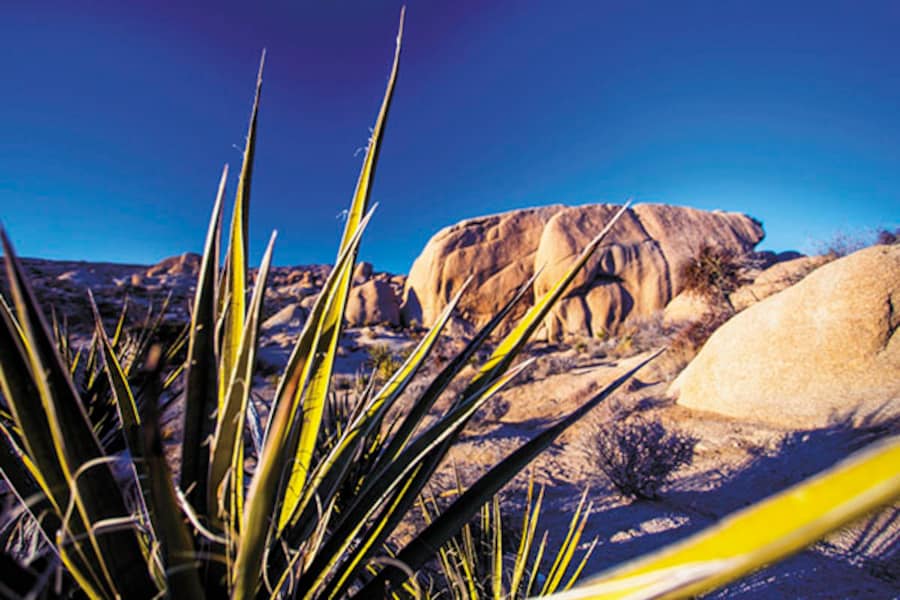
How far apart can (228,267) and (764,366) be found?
6952mm

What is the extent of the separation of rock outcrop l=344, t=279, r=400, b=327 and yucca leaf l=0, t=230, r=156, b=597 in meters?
20.2

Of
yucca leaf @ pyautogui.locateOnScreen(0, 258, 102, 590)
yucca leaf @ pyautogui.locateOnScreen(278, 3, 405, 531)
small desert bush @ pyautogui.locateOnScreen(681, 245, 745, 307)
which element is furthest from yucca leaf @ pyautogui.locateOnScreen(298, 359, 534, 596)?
small desert bush @ pyautogui.locateOnScreen(681, 245, 745, 307)

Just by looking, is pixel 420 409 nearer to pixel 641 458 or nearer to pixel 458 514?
pixel 458 514

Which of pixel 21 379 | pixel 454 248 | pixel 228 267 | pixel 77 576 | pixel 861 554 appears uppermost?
pixel 454 248

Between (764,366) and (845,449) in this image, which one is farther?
(764,366)

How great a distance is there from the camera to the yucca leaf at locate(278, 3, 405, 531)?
2.60 ft

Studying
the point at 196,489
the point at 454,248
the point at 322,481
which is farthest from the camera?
the point at 454,248

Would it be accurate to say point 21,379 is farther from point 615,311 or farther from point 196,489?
point 615,311

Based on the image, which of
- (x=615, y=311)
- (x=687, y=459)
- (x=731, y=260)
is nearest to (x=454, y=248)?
(x=615, y=311)

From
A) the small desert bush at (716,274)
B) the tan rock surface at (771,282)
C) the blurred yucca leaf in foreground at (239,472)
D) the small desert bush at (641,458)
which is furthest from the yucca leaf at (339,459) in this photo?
the small desert bush at (716,274)

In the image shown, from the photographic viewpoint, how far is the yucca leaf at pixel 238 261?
87 cm

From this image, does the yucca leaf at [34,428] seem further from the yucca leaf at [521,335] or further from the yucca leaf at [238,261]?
the yucca leaf at [521,335]

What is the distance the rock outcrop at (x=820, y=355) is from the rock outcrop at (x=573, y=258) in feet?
39.4

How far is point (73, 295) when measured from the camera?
66.8 feet
